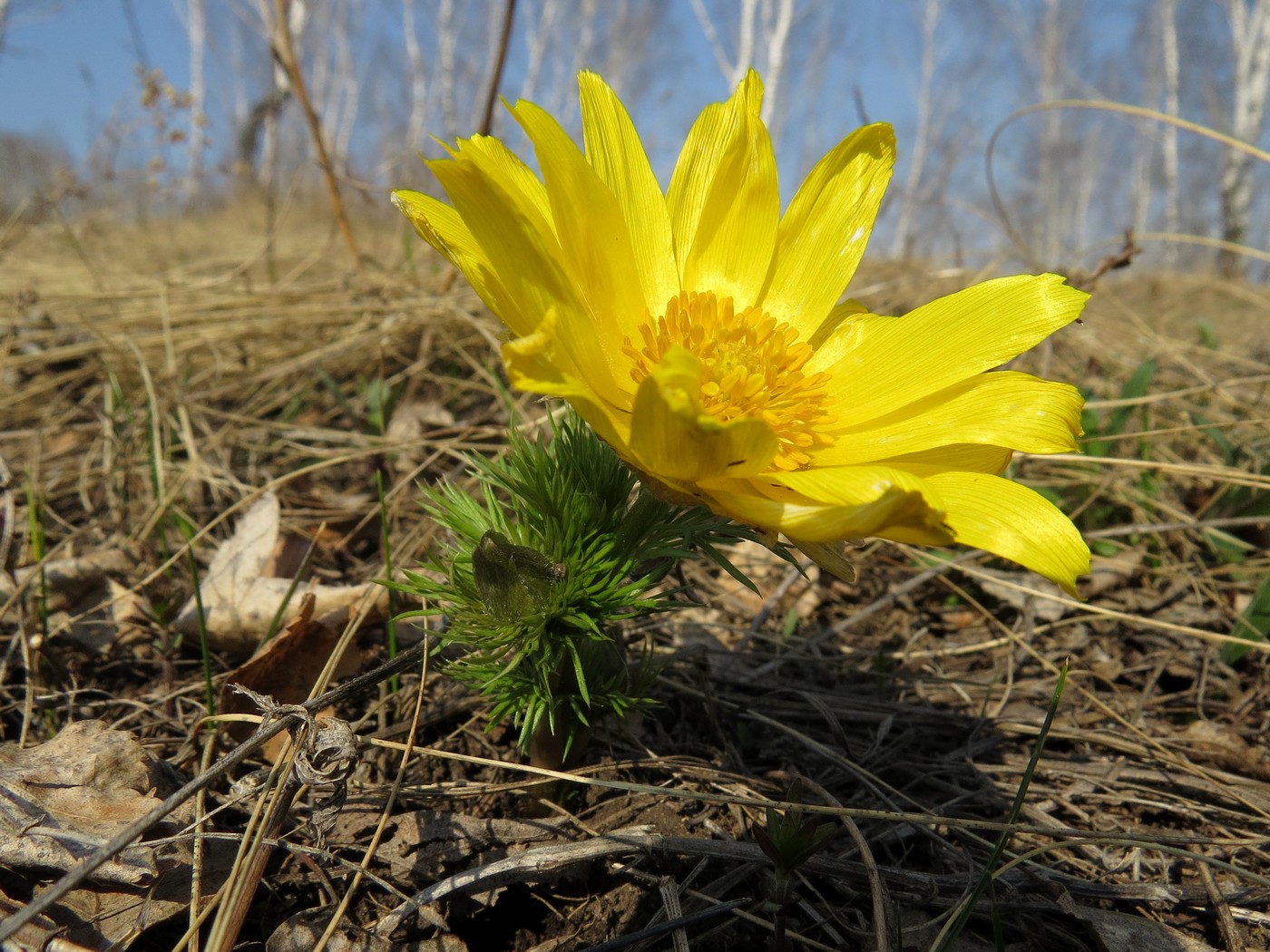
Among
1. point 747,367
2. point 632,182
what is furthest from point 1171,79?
point 747,367

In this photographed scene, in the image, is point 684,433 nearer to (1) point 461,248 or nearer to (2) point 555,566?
(2) point 555,566

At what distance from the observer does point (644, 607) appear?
3.76 feet

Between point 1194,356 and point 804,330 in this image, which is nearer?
point 804,330

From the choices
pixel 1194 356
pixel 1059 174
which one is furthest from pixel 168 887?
pixel 1059 174

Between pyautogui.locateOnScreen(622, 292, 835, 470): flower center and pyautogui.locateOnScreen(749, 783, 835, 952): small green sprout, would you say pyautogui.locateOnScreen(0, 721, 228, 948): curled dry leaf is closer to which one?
pyautogui.locateOnScreen(749, 783, 835, 952): small green sprout

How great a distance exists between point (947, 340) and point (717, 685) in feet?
3.22

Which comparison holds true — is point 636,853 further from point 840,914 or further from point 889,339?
point 889,339

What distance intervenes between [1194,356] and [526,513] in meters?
4.59

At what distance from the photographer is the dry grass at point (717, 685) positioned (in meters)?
1.34

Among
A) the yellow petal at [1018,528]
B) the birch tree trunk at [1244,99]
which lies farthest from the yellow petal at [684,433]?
the birch tree trunk at [1244,99]

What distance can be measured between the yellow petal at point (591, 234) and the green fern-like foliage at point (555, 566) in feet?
0.63

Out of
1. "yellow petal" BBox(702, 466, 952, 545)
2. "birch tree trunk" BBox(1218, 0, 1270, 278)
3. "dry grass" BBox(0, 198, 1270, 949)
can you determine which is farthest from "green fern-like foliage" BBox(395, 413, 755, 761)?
"birch tree trunk" BBox(1218, 0, 1270, 278)

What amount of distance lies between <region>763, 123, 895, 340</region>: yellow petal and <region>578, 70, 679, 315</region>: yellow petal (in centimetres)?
21

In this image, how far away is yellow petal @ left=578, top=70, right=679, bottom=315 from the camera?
1298mm
